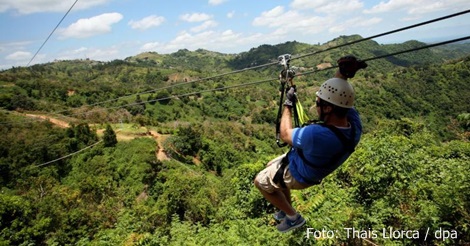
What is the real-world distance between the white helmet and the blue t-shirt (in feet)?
0.93

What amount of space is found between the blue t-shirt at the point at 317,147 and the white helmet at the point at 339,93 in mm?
283

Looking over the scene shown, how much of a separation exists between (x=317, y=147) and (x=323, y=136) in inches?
5.3

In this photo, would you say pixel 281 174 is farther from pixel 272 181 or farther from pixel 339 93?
pixel 339 93

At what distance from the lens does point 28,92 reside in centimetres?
7281

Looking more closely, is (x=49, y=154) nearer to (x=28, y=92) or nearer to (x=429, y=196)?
(x=28, y=92)

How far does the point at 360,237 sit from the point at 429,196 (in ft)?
8.01

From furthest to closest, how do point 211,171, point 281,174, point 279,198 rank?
point 211,171
point 279,198
point 281,174

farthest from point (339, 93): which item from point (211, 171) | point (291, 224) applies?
point (211, 171)

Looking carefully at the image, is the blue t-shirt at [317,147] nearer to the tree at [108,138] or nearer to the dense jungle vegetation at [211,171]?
the dense jungle vegetation at [211,171]

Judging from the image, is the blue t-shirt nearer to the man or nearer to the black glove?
the man

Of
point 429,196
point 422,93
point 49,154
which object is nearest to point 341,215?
point 429,196

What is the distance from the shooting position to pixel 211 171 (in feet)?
176

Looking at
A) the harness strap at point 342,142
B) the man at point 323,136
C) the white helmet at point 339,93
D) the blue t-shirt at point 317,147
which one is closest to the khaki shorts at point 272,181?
the man at point 323,136

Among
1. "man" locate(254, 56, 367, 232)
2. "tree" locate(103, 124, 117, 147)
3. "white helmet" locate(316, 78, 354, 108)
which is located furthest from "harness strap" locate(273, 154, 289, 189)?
"tree" locate(103, 124, 117, 147)
